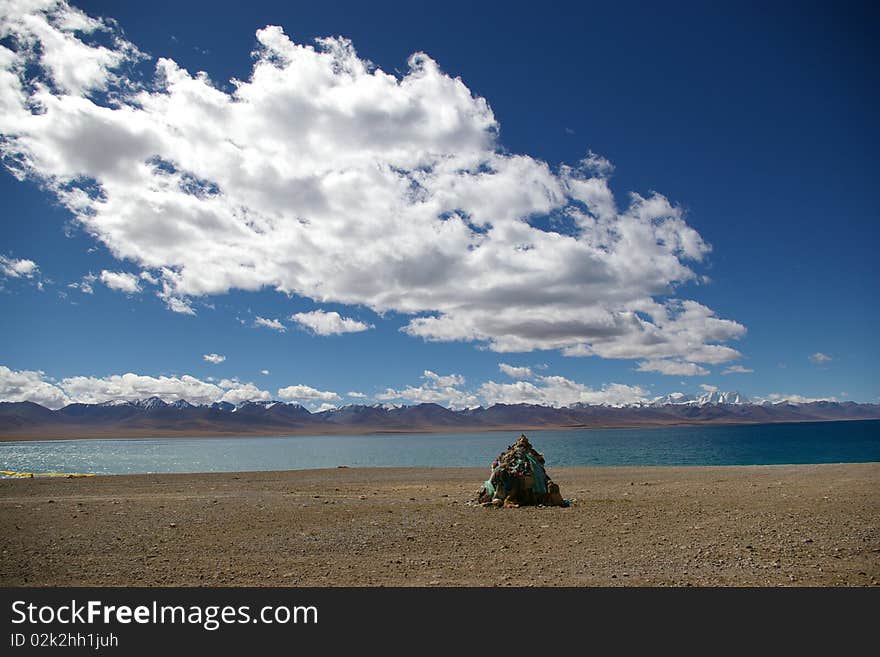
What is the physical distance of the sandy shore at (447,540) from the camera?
9.20 metres

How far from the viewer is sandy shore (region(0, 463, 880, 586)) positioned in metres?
9.20

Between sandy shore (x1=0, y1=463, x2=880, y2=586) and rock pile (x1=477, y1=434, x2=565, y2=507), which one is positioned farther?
rock pile (x1=477, y1=434, x2=565, y2=507)

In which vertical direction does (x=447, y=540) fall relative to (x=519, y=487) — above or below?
below

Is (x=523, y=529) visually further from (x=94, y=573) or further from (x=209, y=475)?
(x=209, y=475)

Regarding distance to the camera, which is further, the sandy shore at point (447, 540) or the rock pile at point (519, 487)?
the rock pile at point (519, 487)

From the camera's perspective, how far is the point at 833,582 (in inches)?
334

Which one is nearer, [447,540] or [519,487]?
[447,540]

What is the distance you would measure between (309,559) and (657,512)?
10.1 metres

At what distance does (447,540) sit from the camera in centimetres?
1227
